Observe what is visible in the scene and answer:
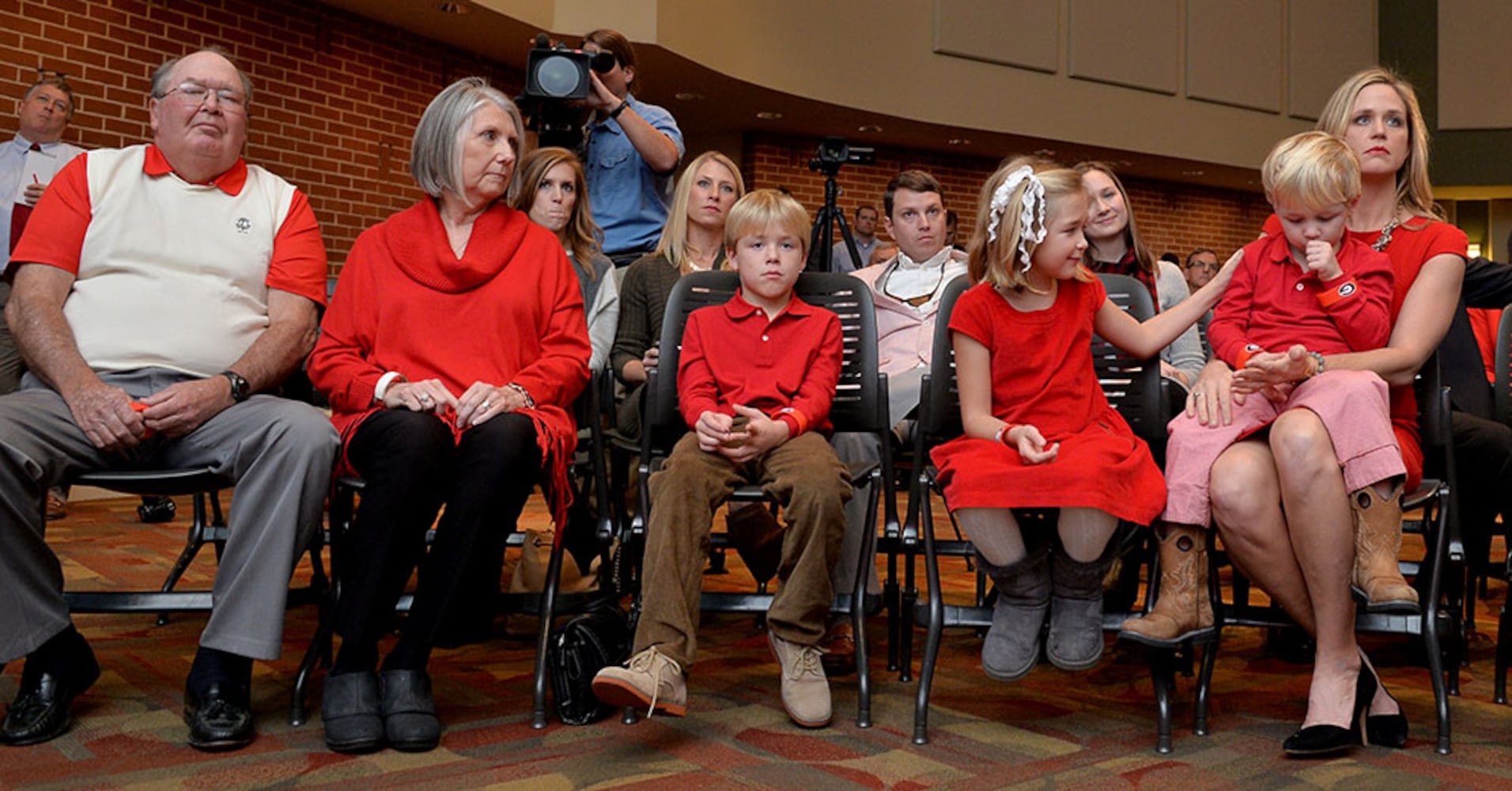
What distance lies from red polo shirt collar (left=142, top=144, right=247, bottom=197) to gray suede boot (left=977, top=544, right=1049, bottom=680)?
1668mm

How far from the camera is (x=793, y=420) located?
2.31 metres

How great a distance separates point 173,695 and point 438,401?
775 millimetres

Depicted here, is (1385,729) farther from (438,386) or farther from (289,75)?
(289,75)

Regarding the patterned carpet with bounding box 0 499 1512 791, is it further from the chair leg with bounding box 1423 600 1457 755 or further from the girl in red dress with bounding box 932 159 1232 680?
the girl in red dress with bounding box 932 159 1232 680

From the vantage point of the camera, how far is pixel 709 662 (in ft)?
8.63

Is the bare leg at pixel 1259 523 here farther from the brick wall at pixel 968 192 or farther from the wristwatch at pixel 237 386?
the brick wall at pixel 968 192

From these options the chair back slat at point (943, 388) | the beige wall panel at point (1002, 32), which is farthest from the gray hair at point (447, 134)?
the beige wall panel at point (1002, 32)

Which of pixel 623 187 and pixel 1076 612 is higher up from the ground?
pixel 623 187

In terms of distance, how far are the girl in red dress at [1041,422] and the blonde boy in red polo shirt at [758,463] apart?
0.90ft

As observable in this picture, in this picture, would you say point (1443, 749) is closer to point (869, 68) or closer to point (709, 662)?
point (709, 662)

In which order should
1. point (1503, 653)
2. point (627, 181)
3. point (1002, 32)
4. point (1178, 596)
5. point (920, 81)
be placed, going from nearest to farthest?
point (1178, 596), point (1503, 653), point (627, 181), point (920, 81), point (1002, 32)

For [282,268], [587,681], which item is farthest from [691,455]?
[282,268]

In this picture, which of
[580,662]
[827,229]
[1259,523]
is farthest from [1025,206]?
[827,229]

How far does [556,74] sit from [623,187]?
0.58 metres
